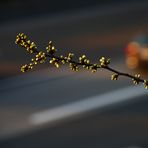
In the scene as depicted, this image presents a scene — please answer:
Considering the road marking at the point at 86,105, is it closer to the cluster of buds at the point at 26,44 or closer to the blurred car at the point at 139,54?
the blurred car at the point at 139,54

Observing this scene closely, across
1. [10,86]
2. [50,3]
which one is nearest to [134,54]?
[10,86]

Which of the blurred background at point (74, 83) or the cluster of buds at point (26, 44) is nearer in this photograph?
the cluster of buds at point (26, 44)

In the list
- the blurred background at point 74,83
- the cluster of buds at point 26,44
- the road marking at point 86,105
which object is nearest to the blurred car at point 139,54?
the blurred background at point 74,83

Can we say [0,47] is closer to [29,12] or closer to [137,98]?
[29,12]

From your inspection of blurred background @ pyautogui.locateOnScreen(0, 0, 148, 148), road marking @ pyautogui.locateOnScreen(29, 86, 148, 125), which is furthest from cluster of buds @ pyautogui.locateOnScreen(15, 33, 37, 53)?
road marking @ pyautogui.locateOnScreen(29, 86, 148, 125)

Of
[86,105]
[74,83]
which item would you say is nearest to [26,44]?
[86,105]

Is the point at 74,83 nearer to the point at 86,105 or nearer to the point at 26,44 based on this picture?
the point at 86,105

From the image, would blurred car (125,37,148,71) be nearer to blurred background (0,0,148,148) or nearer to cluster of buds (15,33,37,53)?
blurred background (0,0,148,148)

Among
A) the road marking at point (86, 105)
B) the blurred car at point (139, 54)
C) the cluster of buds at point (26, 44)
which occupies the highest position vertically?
the blurred car at point (139, 54)
